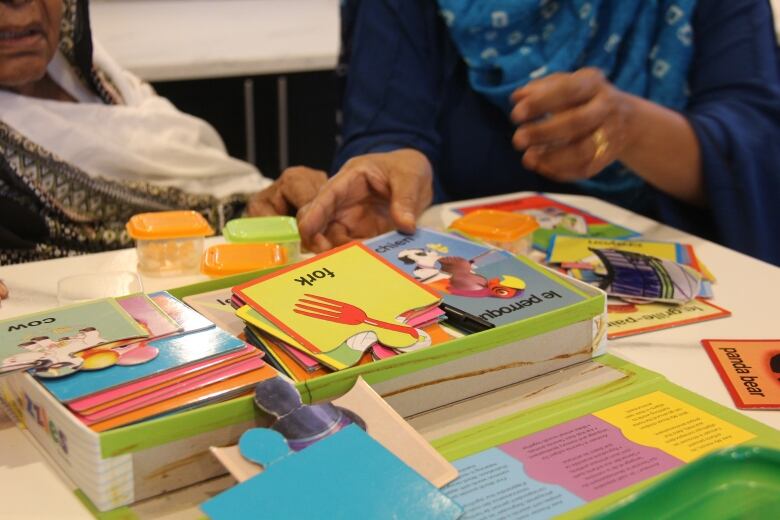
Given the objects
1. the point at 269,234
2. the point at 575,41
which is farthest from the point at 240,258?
the point at 575,41

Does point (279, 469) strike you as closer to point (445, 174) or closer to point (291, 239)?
point (291, 239)

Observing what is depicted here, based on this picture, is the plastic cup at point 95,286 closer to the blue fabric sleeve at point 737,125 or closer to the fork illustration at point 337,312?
the fork illustration at point 337,312

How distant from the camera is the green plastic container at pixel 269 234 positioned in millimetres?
811

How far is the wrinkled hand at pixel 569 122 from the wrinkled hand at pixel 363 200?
12 cm

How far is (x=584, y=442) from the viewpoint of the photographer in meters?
0.54

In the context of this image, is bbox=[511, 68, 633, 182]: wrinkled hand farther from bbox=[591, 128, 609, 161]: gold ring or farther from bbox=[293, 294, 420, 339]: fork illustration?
bbox=[293, 294, 420, 339]: fork illustration

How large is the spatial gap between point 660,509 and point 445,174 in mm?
872

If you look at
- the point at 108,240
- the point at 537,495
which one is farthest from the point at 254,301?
the point at 108,240

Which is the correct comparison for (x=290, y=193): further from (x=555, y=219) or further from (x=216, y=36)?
(x=216, y=36)

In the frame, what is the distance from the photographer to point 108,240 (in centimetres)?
105

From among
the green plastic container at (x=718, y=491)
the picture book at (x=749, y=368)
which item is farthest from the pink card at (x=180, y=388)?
the picture book at (x=749, y=368)

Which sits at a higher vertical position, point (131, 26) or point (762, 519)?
point (131, 26)

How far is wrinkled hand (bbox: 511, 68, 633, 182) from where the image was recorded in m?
0.89

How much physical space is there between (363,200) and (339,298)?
1.06 feet
